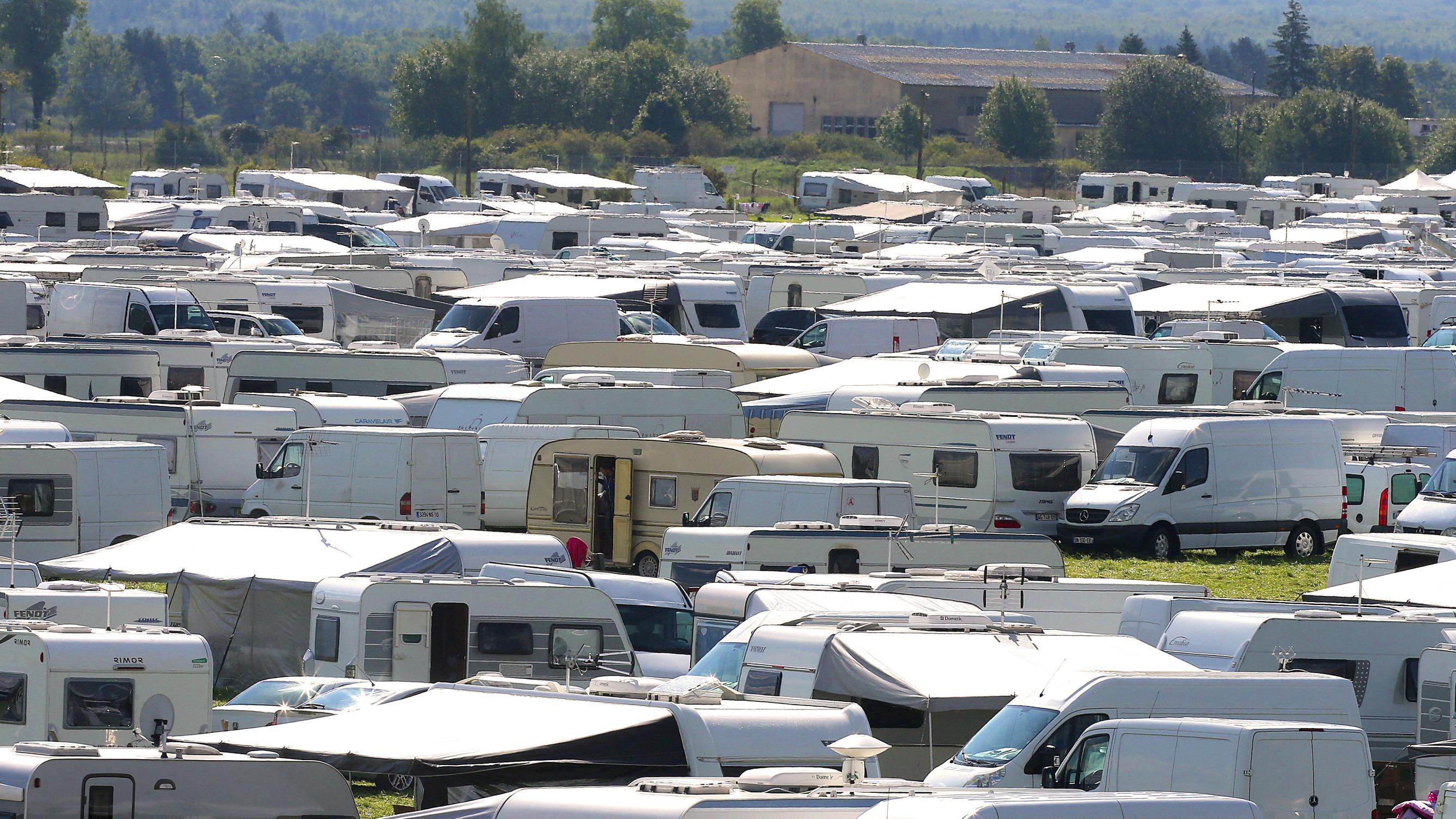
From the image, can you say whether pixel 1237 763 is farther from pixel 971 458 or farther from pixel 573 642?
pixel 971 458

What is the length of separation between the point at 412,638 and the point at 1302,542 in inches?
457

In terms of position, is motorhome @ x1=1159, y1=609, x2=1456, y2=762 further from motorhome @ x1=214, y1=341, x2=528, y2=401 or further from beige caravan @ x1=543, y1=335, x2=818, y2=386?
beige caravan @ x1=543, y1=335, x2=818, y2=386

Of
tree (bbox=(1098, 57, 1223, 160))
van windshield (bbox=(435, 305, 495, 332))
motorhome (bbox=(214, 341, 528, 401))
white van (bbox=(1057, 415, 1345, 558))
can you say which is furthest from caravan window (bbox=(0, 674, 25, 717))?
tree (bbox=(1098, 57, 1223, 160))

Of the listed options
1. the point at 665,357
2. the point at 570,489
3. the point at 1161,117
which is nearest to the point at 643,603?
the point at 570,489

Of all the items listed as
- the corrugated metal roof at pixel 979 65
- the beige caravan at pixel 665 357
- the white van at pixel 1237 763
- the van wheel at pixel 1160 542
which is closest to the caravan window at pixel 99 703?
the white van at pixel 1237 763

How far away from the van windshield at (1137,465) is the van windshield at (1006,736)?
37.4 ft

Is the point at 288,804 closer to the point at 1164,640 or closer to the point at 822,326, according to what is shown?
the point at 1164,640

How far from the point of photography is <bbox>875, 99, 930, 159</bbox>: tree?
10219 centimetres

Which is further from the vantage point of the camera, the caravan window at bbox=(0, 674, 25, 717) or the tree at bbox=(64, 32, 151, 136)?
the tree at bbox=(64, 32, 151, 136)

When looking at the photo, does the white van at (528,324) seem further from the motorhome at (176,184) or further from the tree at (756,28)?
the tree at (756,28)

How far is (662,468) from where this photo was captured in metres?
20.4

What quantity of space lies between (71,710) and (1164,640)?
680 cm

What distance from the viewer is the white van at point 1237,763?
971 centimetres

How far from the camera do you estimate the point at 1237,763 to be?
9.66 meters
